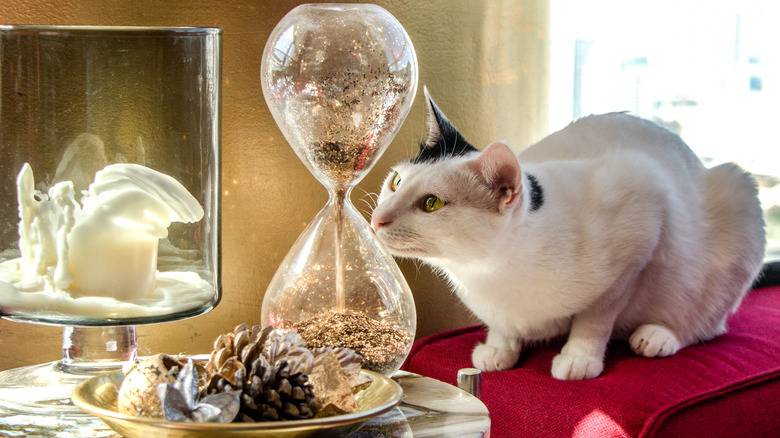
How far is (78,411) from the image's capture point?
2.29 feet

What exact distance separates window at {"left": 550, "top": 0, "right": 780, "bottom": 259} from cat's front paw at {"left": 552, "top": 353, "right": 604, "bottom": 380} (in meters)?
0.77

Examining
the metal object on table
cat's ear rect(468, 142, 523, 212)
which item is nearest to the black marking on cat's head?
cat's ear rect(468, 142, 523, 212)

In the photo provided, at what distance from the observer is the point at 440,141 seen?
1.18m

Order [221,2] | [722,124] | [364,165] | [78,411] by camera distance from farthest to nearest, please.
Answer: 1. [722,124]
2. [221,2]
3. [364,165]
4. [78,411]

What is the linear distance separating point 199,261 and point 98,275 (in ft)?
0.46

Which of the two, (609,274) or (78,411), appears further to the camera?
(609,274)

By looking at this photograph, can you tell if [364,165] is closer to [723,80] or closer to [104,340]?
[104,340]

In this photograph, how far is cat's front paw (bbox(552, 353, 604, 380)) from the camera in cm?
110

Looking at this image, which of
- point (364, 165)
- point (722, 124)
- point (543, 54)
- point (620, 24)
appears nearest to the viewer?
point (364, 165)

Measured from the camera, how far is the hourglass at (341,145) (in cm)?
77

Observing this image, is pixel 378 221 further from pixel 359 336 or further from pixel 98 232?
pixel 98 232

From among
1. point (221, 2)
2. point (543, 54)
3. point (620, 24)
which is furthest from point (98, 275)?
point (620, 24)

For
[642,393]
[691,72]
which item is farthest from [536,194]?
[691,72]

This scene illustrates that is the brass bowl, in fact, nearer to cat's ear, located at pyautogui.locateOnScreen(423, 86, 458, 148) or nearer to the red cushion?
the red cushion
